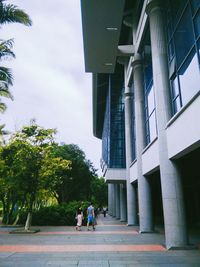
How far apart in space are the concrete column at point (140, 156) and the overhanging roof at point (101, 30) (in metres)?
2.22

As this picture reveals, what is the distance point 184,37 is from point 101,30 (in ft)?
19.7

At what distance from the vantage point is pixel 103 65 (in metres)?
20.7

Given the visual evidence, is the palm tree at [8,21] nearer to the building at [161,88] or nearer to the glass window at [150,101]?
the building at [161,88]

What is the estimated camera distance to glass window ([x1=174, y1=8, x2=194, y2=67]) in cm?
1120

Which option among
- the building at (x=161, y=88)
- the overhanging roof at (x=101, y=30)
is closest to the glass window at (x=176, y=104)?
the building at (x=161, y=88)

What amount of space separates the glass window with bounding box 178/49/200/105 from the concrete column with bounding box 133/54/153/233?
7275 mm

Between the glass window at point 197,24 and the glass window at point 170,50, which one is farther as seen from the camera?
the glass window at point 170,50

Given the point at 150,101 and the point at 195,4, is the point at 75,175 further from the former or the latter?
the point at 195,4

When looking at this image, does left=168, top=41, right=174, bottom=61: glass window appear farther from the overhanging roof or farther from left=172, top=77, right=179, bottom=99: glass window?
the overhanging roof

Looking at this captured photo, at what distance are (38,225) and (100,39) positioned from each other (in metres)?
17.8

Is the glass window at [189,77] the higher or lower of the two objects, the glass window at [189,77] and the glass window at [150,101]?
the lower

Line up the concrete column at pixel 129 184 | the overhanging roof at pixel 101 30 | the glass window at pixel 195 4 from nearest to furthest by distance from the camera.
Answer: the glass window at pixel 195 4 → the overhanging roof at pixel 101 30 → the concrete column at pixel 129 184

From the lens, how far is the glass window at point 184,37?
11.2m

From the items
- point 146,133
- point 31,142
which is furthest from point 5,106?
point 146,133
